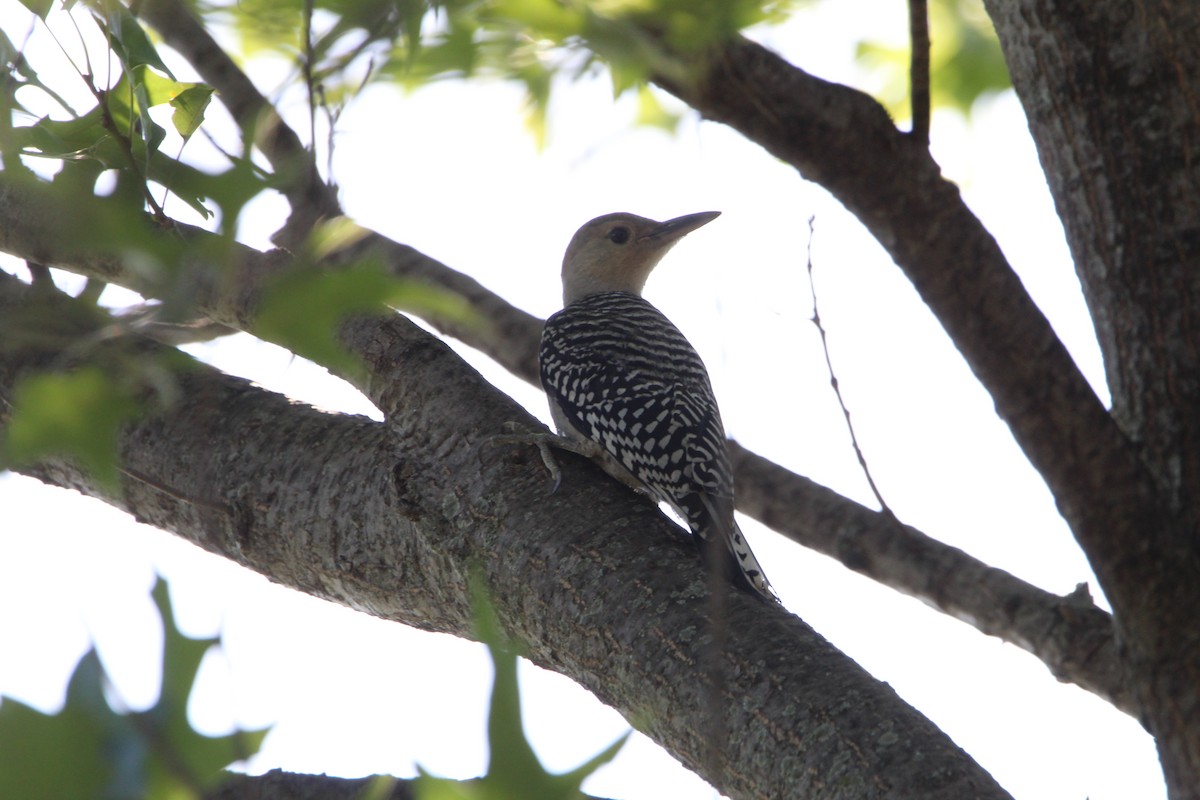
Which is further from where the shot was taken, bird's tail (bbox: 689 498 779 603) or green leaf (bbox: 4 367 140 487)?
bird's tail (bbox: 689 498 779 603)

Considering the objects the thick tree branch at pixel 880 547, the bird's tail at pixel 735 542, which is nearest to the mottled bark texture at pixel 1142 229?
the thick tree branch at pixel 880 547

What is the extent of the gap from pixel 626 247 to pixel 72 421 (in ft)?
18.5

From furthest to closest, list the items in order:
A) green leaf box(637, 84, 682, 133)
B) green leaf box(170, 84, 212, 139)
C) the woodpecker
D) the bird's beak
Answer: the bird's beak → green leaf box(637, 84, 682, 133) → the woodpecker → green leaf box(170, 84, 212, 139)

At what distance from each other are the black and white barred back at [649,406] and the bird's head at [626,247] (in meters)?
0.85

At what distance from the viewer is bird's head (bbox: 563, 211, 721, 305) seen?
6625mm

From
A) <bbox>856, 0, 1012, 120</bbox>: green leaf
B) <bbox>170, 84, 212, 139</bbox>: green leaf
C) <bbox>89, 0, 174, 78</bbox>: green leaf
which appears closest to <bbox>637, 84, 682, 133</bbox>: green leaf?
<bbox>856, 0, 1012, 120</bbox>: green leaf

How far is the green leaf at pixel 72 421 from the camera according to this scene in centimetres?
107

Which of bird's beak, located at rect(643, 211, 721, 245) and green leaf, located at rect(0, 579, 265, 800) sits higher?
bird's beak, located at rect(643, 211, 721, 245)

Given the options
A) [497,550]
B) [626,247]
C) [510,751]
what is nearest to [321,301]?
[510,751]

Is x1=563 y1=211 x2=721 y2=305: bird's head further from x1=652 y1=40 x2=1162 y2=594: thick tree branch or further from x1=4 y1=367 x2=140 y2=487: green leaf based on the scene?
x1=4 y1=367 x2=140 y2=487: green leaf

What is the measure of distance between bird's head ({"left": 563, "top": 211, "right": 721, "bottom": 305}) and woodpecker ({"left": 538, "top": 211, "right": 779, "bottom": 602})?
23 centimetres

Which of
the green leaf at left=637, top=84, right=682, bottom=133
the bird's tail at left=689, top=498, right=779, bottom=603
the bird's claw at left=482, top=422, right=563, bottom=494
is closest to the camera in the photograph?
the bird's claw at left=482, top=422, right=563, bottom=494

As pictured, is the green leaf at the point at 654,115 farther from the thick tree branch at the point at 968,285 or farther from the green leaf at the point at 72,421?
the green leaf at the point at 72,421

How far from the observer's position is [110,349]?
4.49 feet
